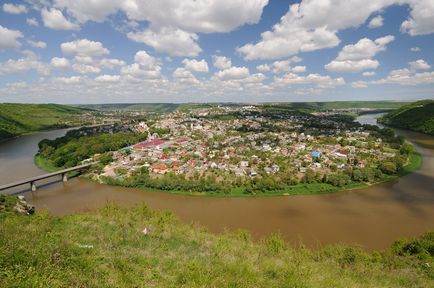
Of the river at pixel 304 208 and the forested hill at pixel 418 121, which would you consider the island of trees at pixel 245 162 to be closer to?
the river at pixel 304 208

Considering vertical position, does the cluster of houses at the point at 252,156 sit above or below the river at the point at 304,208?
above

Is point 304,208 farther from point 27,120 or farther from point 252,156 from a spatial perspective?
point 27,120

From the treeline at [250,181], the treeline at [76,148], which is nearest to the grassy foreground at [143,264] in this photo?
the treeline at [250,181]

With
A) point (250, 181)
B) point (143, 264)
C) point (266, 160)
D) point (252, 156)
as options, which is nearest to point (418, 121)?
point (266, 160)

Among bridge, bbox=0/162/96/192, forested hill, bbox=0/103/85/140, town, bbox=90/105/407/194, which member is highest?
forested hill, bbox=0/103/85/140

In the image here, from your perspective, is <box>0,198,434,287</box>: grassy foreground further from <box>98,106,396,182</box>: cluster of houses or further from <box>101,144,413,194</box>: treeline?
<box>98,106,396,182</box>: cluster of houses

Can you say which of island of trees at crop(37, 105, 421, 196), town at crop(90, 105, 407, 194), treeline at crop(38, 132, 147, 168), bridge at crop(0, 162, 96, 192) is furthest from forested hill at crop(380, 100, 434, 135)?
bridge at crop(0, 162, 96, 192)
